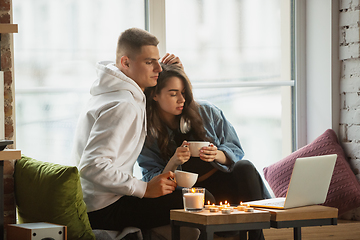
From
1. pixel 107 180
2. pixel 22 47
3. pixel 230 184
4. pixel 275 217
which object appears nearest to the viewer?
pixel 275 217

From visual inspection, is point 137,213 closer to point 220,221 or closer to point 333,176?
point 220,221

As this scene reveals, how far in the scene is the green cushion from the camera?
6.22ft

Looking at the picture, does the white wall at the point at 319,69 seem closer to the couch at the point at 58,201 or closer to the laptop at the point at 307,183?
the laptop at the point at 307,183

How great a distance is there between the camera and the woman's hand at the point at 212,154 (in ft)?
7.36

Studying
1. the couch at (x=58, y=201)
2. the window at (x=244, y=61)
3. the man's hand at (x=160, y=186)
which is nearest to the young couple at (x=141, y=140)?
the man's hand at (x=160, y=186)

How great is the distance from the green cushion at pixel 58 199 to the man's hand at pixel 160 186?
318mm

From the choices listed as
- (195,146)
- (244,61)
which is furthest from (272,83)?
(195,146)

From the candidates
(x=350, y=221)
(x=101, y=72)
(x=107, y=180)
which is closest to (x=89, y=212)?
(x=107, y=180)

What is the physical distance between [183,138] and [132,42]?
0.59m

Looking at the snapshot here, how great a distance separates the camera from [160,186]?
2.11 m

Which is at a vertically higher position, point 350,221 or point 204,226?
point 204,226

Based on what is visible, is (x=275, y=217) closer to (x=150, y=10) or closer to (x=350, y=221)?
(x=350, y=221)

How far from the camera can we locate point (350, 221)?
2754mm

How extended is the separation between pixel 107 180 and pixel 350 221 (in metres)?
1.57
